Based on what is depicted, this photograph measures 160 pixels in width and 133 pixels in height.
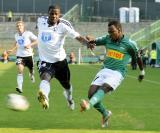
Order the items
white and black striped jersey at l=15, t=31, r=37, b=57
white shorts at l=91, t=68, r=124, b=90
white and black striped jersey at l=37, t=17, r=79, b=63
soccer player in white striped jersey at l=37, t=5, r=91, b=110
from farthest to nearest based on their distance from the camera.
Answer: white and black striped jersey at l=15, t=31, r=37, b=57, white and black striped jersey at l=37, t=17, r=79, b=63, soccer player in white striped jersey at l=37, t=5, r=91, b=110, white shorts at l=91, t=68, r=124, b=90

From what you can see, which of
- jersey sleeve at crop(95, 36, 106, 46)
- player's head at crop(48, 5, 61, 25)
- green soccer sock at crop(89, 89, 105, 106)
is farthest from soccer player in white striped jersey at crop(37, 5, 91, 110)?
green soccer sock at crop(89, 89, 105, 106)

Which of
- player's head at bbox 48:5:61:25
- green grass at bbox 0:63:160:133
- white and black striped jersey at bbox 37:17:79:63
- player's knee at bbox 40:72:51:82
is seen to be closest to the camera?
green grass at bbox 0:63:160:133

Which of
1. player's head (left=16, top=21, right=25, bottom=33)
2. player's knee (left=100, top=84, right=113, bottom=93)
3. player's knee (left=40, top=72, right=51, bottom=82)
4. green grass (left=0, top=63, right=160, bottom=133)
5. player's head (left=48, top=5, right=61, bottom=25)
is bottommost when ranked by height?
green grass (left=0, top=63, right=160, bottom=133)

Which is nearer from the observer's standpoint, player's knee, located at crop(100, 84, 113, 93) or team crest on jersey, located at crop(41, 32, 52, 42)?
player's knee, located at crop(100, 84, 113, 93)

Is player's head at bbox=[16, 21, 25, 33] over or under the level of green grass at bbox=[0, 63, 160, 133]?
over

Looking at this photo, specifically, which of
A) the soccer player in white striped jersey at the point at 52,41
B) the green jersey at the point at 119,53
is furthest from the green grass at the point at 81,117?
the green jersey at the point at 119,53

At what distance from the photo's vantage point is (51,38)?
14.6 m

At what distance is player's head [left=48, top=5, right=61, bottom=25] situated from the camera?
46.9 ft

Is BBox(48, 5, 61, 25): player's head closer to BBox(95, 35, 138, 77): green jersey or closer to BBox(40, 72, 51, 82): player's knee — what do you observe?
BBox(40, 72, 51, 82): player's knee

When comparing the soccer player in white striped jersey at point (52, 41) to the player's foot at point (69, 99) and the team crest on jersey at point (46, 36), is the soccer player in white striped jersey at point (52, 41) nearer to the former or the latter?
the team crest on jersey at point (46, 36)

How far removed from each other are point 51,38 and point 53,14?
602 mm

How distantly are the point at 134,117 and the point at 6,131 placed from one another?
12.6ft

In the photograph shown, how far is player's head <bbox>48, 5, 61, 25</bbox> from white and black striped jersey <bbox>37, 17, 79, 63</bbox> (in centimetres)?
12

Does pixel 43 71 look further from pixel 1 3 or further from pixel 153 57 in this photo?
pixel 1 3
